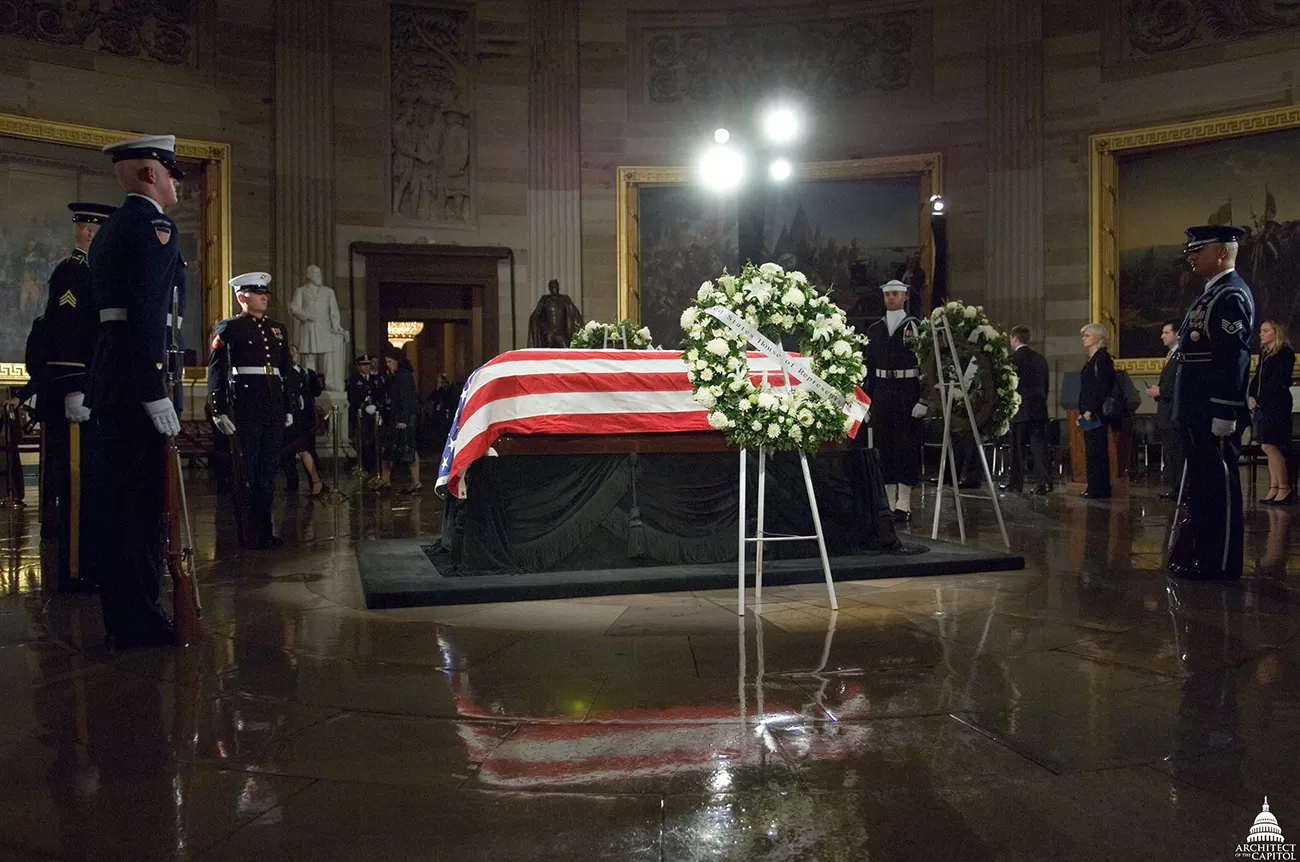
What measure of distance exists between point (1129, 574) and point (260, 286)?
5837 mm

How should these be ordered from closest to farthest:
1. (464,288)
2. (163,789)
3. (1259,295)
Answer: (163,789) → (1259,295) → (464,288)

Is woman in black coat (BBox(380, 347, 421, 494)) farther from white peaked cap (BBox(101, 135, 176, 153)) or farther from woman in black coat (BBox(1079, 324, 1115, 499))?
white peaked cap (BBox(101, 135, 176, 153))

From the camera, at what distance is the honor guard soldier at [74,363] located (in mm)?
5547

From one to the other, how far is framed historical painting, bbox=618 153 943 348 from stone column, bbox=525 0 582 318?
83 cm

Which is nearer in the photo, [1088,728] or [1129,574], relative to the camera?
[1088,728]

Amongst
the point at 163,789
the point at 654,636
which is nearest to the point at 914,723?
the point at 654,636

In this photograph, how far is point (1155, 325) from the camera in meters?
15.8

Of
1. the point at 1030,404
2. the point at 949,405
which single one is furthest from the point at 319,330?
the point at 949,405

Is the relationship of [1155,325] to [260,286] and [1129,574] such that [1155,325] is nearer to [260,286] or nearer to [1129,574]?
[1129,574]

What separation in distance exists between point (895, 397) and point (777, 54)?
11430 mm

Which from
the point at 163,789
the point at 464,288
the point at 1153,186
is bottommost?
the point at 163,789

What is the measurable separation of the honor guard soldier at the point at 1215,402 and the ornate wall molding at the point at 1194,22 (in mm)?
11494

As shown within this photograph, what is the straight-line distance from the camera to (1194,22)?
15406 mm

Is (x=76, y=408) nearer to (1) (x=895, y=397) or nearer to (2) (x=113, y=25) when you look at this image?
(1) (x=895, y=397)
